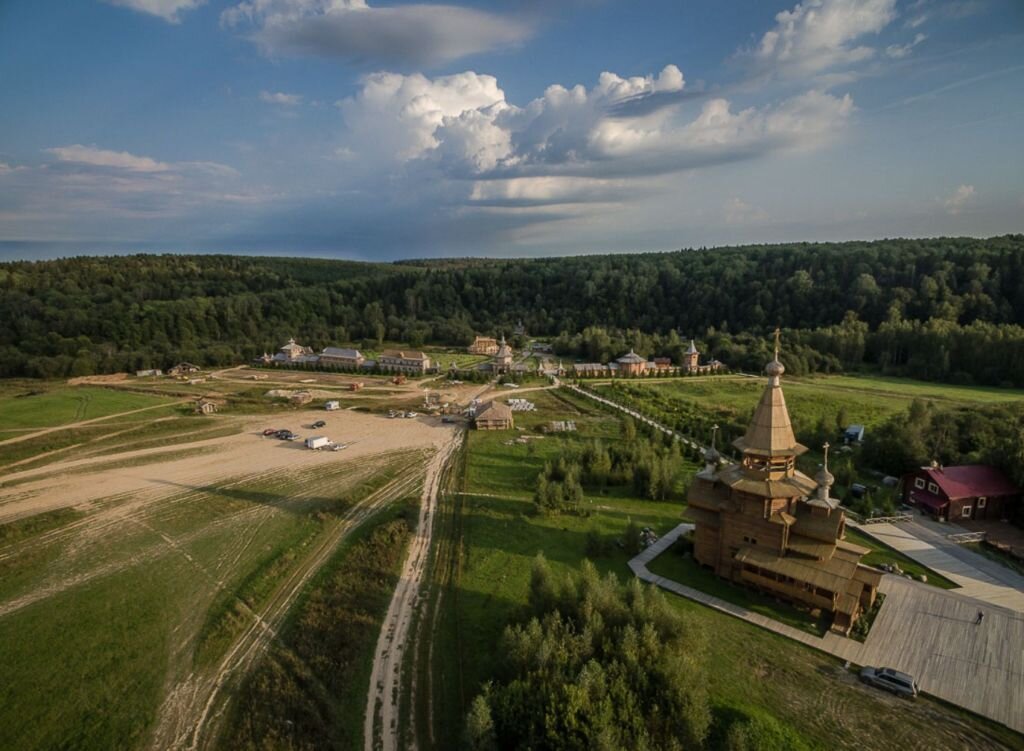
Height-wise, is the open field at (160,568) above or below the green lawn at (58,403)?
below

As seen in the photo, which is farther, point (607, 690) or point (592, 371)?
point (592, 371)

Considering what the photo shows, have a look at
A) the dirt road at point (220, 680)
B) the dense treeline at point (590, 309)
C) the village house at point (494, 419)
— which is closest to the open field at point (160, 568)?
the dirt road at point (220, 680)

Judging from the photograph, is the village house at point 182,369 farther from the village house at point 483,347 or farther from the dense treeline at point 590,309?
the village house at point 483,347

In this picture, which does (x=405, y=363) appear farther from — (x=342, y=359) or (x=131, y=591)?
(x=131, y=591)

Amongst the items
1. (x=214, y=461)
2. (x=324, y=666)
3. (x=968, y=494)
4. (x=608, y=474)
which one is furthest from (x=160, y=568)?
(x=968, y=494)

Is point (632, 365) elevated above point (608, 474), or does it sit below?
below

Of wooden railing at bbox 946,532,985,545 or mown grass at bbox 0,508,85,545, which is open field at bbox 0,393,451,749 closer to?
mown grass at bbox 0,508,85,545
